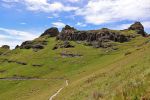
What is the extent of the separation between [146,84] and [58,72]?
546 ft

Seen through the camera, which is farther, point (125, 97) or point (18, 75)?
point (18, 75)

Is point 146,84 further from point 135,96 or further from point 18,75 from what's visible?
point 18,75

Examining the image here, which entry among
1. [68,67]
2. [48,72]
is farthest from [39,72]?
[68,67]

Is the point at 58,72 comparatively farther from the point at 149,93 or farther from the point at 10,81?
the point at 149,93

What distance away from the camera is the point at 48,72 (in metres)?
192

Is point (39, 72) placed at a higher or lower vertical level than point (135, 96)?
lower

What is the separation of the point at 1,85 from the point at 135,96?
170 metres

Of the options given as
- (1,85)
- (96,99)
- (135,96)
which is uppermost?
(135,96)

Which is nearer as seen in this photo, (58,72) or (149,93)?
(149,93)

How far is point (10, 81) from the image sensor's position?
184250 millimetres

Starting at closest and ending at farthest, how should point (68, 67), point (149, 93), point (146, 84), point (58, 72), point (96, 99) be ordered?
point (149, 93), point (146, 84), point (96, 99), point (58, 72), point (68, 67)

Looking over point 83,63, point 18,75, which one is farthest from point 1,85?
point 83,63

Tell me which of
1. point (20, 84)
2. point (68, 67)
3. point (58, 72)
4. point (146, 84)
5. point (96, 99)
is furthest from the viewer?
point (68, 67)

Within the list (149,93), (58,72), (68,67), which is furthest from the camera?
(68,67)
